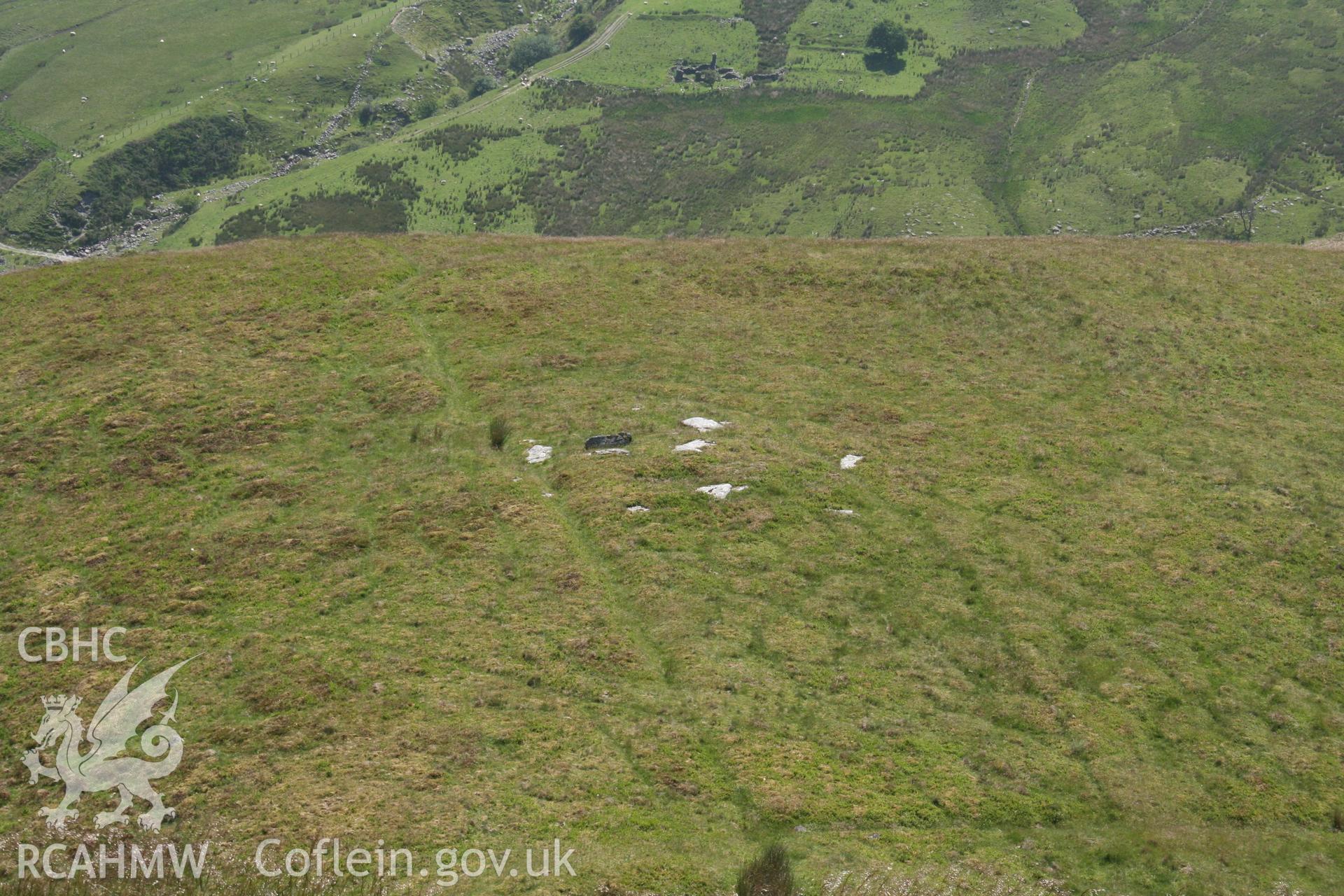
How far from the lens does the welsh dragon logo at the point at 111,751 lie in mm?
26484

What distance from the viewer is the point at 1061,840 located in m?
26.5

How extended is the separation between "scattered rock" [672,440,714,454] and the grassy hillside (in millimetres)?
1239

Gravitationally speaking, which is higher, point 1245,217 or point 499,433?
point 499,433

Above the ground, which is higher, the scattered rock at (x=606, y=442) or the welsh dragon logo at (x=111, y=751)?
the welsh dragon logo at (x=111, y=751)

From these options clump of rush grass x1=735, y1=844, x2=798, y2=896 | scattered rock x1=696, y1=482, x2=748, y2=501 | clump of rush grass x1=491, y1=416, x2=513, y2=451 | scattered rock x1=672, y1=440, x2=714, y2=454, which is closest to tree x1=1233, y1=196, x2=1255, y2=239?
scattered rock x1=672, y1=440, x2=714, y2=454

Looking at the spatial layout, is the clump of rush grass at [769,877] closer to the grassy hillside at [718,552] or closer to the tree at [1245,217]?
the grassy hillside at [718,552]

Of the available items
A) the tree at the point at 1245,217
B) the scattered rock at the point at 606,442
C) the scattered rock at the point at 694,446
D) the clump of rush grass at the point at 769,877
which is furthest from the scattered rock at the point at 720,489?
the tree at the point at 1245,217

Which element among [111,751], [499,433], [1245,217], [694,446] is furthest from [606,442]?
[1245,217]

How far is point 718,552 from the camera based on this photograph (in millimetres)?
40094

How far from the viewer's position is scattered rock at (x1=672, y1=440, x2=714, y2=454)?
4719cm

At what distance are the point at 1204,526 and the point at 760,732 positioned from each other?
2708 cm

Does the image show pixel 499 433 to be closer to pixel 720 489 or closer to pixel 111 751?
Answer: pixel 720 489

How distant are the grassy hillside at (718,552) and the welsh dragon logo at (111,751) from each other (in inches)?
24.7

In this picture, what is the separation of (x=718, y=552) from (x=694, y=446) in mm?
9046
